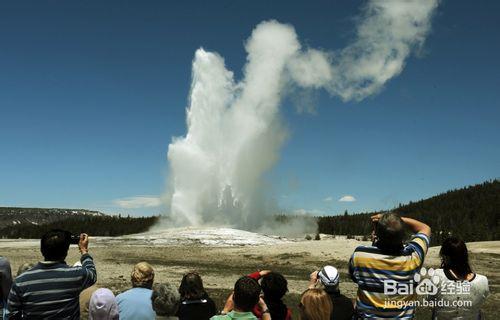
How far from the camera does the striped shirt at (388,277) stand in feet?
12.5

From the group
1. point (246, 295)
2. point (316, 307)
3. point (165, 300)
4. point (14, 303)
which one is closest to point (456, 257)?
point (316, 307)

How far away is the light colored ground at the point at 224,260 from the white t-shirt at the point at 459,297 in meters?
8.21

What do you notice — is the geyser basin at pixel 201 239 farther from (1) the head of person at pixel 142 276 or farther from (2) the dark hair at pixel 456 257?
(2) the dark hair at pixel 456 257

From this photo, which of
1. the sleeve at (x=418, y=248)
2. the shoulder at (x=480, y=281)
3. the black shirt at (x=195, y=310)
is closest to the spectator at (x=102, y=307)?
the black shirt at (x=195, y=310)

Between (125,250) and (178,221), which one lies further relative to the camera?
(178,221)

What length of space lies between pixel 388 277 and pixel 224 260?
20067 millimetres

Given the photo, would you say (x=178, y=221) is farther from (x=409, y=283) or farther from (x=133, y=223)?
(x=409, y=283)

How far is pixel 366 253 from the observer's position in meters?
3.89

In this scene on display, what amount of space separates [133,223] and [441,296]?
63.7 metres

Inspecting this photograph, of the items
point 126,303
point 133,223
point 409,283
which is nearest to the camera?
point 409,283

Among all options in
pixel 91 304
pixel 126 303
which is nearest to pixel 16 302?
pixel 91 304

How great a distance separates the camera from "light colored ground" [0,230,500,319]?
51.6ft

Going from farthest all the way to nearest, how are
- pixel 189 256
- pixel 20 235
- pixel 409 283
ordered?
pixel 20 235, pixel 189 256, pixel 409 283

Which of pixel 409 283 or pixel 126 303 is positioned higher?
pixel 409 283
